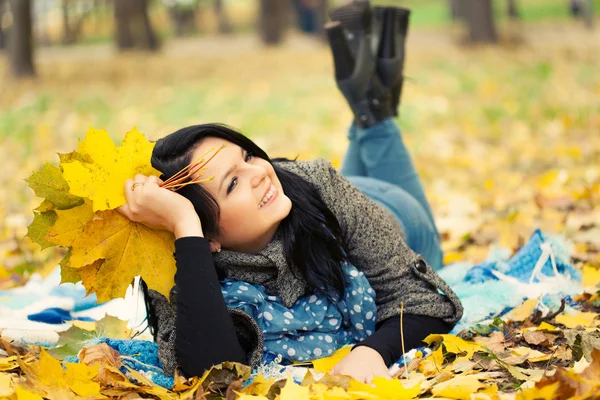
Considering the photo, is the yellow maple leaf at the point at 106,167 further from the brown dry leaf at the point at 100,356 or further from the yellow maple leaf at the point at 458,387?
the yellow maple leaf at the point at 458,387

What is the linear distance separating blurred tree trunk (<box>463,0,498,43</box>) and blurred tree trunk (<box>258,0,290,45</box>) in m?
4.45

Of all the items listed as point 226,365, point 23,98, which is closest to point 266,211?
point 226,365

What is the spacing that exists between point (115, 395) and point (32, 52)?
9568 mm

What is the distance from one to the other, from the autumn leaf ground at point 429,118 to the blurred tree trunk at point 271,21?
9.48ft

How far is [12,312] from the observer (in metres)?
2.88

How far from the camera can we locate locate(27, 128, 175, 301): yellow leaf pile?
204 cm

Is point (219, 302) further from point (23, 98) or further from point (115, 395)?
point (23, 98)

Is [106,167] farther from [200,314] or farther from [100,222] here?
[200,314]

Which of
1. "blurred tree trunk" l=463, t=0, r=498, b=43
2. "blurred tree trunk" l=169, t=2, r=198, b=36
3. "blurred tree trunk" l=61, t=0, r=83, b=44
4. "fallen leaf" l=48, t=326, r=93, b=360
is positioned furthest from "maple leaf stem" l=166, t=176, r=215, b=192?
"blurred tree trunk" l=169, t=2, r=198, b=36

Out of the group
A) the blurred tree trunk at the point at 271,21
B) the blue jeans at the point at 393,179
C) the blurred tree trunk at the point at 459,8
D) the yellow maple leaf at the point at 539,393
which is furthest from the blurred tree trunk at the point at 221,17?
the yellow maple leaf at the point at 539,393

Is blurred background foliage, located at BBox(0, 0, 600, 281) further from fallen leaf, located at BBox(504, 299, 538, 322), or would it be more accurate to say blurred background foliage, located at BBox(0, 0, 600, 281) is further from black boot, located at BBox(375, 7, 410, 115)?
fallen leaf, located at BBox(504, 299, 538, 322)

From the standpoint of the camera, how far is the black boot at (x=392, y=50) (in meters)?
3.50

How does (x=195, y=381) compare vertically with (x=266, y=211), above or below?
below

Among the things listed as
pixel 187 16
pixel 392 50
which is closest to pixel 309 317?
pixel 392 50
